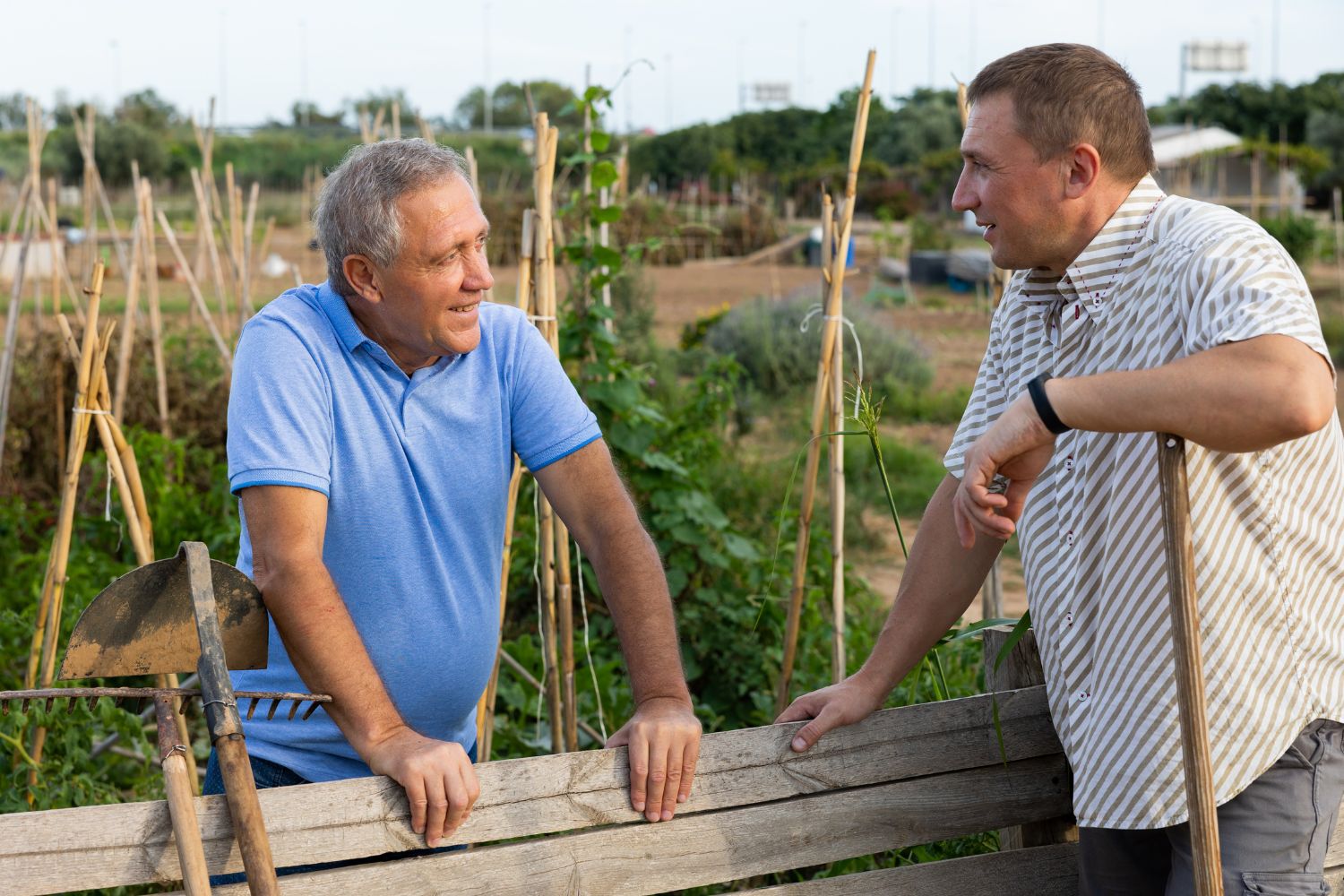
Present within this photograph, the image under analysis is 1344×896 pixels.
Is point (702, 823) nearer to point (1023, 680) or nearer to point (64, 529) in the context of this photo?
point (1023, 680)

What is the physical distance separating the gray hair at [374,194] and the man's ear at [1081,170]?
2.72 feet

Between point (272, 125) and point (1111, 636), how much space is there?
64.0 meters

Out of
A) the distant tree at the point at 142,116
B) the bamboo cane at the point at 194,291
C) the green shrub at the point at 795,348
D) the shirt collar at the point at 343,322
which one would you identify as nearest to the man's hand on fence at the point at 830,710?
the shirt collar at the point at 343,322

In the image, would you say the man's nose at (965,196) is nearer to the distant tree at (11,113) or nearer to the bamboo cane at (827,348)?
the bamboo cane at (827,348)

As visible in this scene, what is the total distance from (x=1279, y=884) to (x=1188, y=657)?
35 centimetres

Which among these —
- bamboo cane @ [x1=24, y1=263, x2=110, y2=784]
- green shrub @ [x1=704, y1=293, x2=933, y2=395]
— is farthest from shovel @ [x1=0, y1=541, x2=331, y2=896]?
green shrub @ [x1=704, y1=293, x2=933, y2=395]

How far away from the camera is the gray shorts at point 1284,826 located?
1437 millimetres

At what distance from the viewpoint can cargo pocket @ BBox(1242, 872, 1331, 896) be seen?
1.42 m

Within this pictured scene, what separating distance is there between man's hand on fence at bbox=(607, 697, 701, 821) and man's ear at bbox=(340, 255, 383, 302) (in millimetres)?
699

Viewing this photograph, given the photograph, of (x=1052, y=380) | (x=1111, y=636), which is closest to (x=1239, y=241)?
(x=1052, y=380)

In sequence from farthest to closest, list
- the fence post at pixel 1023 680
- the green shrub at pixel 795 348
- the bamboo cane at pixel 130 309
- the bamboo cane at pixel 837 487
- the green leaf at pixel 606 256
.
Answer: the green shrub at pixel 795 348
the bamboo cane at pixel 130 309
the green leaf at pixel 606 256
the bamboo cane at pixel 837 487
the fence post at pixel 1023 680

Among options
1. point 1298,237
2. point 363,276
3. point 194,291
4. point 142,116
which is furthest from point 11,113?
point 363,276

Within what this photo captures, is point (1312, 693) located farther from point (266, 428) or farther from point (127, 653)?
point (127, 653)

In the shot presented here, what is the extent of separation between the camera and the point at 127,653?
1516 mm
